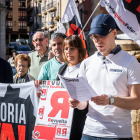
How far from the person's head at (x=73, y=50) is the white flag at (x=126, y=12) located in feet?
4.49

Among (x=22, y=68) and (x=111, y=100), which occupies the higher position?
(x=111, y=100)

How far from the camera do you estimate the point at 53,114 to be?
10.9ft

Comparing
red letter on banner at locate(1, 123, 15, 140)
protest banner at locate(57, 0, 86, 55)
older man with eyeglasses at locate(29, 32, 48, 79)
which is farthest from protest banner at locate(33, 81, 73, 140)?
protest banner at locate(57, 0, 86, 55)

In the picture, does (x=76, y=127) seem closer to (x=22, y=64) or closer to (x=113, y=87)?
(x=113, y=87)

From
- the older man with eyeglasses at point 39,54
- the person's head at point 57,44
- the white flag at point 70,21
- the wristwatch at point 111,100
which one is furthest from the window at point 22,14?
the wristwatch at point 111,100

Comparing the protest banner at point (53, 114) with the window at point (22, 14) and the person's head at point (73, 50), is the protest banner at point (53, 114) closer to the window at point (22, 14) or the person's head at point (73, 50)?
the person's head at point (73, 50)

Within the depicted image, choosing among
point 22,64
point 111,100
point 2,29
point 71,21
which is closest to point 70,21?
point 71,21

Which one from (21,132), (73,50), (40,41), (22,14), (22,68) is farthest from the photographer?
(22,14)

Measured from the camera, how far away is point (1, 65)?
4.14m

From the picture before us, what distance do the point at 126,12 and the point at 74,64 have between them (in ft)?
5.91

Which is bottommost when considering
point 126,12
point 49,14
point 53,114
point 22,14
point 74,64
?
point 53,114

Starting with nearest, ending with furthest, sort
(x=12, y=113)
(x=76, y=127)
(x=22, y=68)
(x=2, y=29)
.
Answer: (x=76, y=127) → (x=12, y=113) → (x=22, y=68) → (x=2, y=29)

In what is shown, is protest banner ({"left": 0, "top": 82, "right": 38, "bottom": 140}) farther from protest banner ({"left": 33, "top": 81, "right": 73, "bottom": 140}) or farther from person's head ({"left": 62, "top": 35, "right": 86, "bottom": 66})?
person's head ({"left": 62, "top": 35, "right": 86, "bottom": 66})

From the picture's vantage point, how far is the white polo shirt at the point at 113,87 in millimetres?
2400
